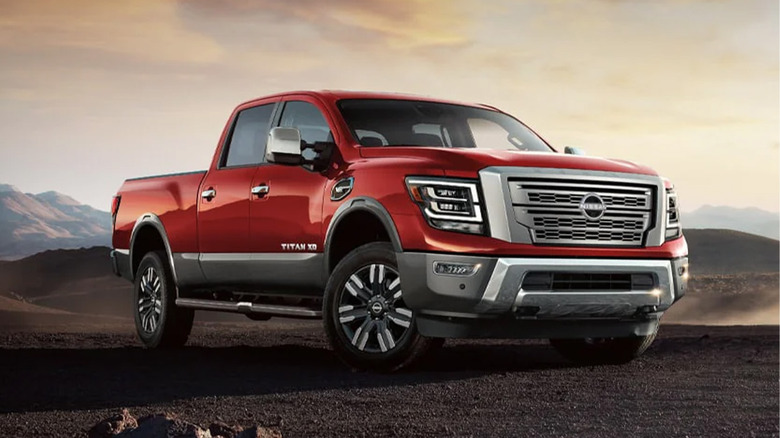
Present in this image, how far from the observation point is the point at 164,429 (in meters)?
5.64

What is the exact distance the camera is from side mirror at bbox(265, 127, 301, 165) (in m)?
9.41

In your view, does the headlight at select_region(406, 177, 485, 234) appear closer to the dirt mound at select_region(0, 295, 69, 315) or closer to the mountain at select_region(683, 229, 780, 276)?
the dirt mound at select_region(0, 295, 69, 315)

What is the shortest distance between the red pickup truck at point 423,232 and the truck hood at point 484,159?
19 mm

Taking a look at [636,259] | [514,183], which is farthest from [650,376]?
[514,183]

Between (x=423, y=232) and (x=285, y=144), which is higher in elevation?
(x=285, y=144)

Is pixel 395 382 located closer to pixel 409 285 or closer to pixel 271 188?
pixel 409 285

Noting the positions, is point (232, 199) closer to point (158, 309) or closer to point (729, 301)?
point (158, 309)

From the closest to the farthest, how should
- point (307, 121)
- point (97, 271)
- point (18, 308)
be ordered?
point (307, 121) → point (18, 308) → point (97, 271)

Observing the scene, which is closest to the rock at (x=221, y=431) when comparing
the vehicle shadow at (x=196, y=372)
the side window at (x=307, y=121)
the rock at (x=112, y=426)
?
the rock at (x=112, y=426)

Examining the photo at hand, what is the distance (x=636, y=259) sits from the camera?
30.4 feet

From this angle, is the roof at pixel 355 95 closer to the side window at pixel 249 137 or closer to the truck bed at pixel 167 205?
the side window at pixel 249 137

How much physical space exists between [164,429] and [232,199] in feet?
17.1

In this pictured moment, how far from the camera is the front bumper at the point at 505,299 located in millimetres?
8484

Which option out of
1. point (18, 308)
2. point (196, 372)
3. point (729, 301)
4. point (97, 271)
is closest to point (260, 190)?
point (196, 372)
